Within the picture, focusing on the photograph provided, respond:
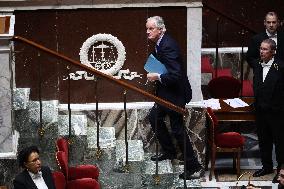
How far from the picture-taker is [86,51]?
788cm

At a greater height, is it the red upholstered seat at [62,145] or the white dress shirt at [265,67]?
the white dress shirt at [265,67]

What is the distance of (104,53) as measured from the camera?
795 cm

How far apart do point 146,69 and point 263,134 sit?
1819 mm

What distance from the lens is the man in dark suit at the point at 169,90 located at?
7.28 meters

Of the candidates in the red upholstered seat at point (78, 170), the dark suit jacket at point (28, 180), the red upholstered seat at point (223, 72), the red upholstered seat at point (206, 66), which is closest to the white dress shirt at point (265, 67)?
the red upholstered seat at point (206, 66)

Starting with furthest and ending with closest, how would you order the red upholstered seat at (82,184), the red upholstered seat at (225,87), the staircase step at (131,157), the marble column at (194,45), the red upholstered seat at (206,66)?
A: the red upholstered seat at (206,66)
the red upholstered seat at (225,87)
the marble column at (194,45)
the staircase step at (131,157)
the red upholstered seat at (82,184)

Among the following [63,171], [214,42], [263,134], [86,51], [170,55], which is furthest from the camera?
[214,42]

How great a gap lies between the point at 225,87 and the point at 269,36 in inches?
37.8

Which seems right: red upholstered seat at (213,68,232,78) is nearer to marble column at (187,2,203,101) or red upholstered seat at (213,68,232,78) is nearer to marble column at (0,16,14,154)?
marble column at (187,2,203,101)

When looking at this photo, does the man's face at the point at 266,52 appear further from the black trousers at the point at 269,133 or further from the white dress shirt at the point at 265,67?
the black trousers at the point at 269,133

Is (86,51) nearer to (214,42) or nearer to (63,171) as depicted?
(63,171)

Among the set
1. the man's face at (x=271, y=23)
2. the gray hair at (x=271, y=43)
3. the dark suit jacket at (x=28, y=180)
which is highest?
the man's face at (x=271, y=23)

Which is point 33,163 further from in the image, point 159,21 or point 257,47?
point 257,47

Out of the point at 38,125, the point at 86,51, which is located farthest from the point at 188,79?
the point at 38,125
